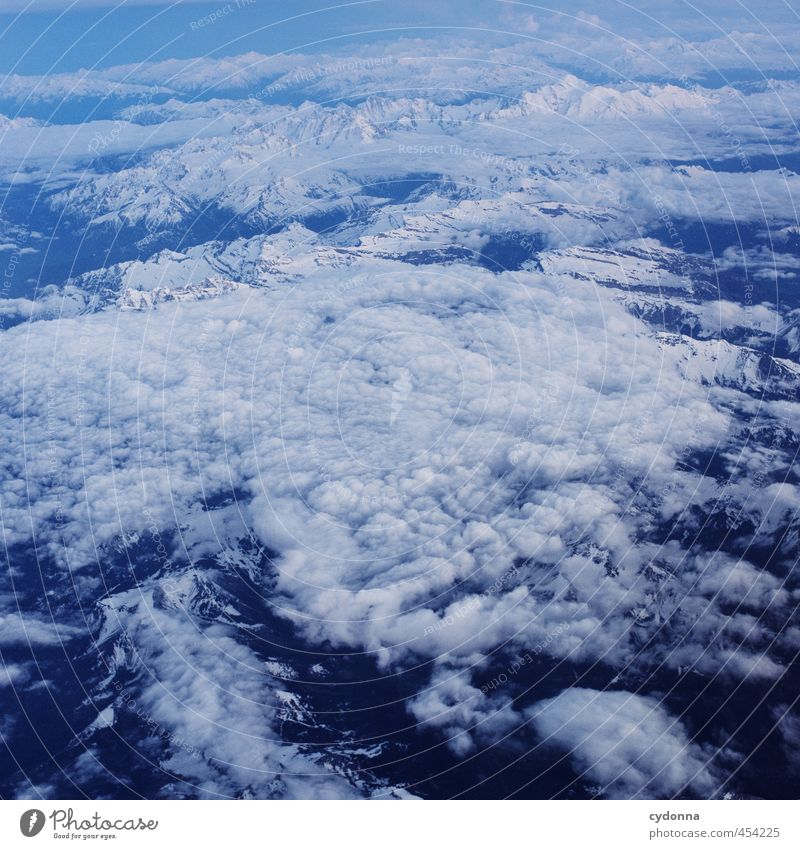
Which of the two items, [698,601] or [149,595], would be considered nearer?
[698,601]

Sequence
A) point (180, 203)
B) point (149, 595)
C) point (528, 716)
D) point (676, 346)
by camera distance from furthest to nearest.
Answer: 1. point (180, 203)
2. point (676, 346)
3. point (149, 595)
4. point (528, 716)

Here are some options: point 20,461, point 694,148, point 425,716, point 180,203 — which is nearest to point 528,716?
point 425,716

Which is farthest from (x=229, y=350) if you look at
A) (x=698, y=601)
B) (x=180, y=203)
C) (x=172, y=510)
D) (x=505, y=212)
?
(x=180, y=203)

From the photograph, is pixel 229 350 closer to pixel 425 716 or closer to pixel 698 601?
pixel 425 716

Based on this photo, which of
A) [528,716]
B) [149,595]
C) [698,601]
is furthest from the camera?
[149,595]

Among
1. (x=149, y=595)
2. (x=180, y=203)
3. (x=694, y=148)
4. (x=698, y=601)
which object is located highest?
(x=180, y=203)

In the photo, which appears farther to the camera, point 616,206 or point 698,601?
point 616,206

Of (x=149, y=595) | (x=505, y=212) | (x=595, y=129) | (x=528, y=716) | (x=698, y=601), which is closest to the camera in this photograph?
(x=528, y=716)

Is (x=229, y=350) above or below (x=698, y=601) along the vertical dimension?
above

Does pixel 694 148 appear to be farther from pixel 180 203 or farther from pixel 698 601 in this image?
pixel 698 601
